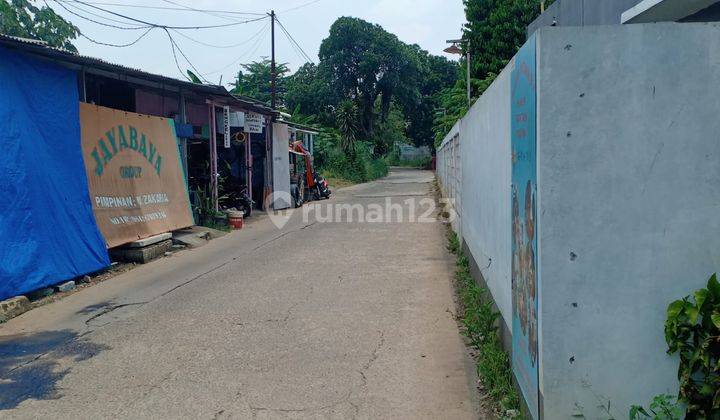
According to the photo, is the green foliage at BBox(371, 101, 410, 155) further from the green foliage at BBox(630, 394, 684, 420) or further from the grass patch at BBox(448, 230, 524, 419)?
the green foliage at BBox(630, 394, 684, 420)

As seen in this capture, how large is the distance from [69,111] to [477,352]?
7135 mm

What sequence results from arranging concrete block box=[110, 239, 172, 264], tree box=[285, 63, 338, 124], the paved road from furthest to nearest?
tree box=[285, 63, 338, 124]
concrete block box=[110, 239, 172, 264]
the paved road

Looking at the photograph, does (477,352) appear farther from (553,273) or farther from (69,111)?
(69,111)

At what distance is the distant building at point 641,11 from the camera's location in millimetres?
4750

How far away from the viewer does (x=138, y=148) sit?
11.5 m

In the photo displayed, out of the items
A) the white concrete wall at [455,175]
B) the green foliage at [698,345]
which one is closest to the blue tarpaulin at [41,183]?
the white concrete wall at [455,175]

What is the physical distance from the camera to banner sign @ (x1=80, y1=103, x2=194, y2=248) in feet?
32.6

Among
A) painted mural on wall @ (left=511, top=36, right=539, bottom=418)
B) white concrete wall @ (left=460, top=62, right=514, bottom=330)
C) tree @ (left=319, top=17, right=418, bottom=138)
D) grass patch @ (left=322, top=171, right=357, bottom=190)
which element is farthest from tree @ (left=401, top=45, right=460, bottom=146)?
painted mural on wall @ (left=511, top=36, right=539, bottom=418)

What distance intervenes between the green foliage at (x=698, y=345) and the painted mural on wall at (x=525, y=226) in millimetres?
706

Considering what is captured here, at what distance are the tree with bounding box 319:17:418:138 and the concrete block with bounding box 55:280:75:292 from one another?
43.7 m

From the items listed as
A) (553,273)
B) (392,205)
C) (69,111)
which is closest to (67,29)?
(392,205)

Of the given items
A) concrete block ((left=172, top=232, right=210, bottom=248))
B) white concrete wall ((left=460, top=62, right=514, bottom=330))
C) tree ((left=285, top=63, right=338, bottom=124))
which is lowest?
concrete block ((left=172, top=232, right=210, bottom=248))

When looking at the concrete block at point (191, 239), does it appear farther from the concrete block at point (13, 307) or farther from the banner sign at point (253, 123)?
the banner sign at point (253, 123)

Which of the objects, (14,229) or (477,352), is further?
(14,229)
